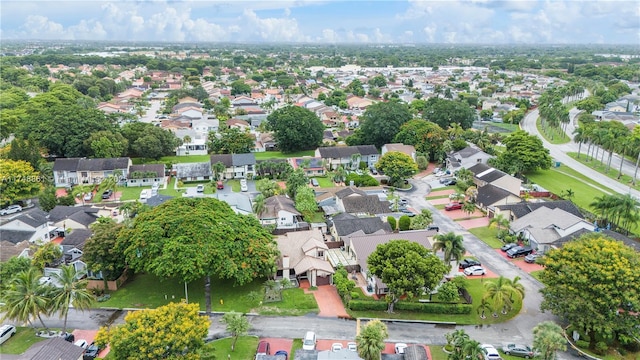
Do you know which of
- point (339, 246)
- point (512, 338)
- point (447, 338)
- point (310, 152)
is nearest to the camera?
point (447, 338)

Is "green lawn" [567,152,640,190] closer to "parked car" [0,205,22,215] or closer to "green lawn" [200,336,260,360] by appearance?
"green lawn" [200,336,260,360]

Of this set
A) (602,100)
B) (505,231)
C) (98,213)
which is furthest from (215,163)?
(602,100)

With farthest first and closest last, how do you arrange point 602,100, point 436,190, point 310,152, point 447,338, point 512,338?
point 602,100 < point 310,152 < point 436,190 < point 512,338 < point 447,338

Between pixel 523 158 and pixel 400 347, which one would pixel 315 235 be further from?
pixel 523 158

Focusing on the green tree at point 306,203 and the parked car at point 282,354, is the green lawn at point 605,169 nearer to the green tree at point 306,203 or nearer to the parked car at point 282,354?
the green tree at point 306,203

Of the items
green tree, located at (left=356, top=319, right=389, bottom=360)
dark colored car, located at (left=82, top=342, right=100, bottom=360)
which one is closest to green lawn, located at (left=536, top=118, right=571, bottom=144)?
green tree, located at (left=356, top=319, right=389, bottom=360)

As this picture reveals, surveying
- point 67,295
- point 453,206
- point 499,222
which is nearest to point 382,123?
point 453,206

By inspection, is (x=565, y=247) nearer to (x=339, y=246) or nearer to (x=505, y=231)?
(x=505, y=231)
